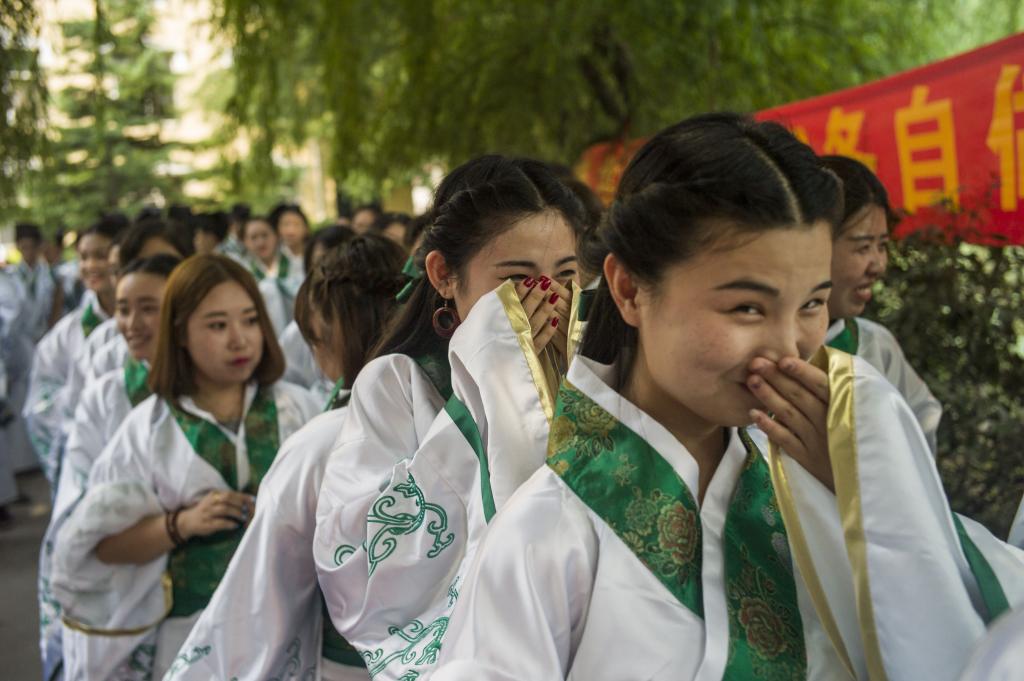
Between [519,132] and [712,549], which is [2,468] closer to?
[519,132]

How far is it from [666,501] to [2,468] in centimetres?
668

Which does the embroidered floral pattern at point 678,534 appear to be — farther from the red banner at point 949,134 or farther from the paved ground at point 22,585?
the paved ground at point 22,585

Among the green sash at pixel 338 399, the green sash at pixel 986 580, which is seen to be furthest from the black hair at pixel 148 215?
the green sash at pixel 986 580

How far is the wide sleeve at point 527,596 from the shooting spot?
1277 mm

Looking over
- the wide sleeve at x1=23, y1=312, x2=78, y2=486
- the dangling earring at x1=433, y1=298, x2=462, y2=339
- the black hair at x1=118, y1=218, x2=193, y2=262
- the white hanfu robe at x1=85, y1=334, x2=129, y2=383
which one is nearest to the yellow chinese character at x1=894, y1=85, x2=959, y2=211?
the dangling earring at x1=433, y1=298, x2=462, y2=339

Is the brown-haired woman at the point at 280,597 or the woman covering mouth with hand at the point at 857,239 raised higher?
the woman covering mouth with hand at the point at 857,239

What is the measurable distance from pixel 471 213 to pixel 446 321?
220mm

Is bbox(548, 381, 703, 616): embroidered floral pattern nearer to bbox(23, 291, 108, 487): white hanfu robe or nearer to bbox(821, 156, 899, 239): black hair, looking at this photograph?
bbox(821, 156, 899, 239): black hair

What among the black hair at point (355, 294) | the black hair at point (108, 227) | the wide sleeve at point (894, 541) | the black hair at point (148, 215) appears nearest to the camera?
the wide sleeve at point (894, 541)

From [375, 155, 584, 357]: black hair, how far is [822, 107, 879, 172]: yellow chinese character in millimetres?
2206

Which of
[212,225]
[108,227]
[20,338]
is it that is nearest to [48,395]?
[108,227]

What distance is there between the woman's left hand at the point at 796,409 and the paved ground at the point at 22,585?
3845 millimetres

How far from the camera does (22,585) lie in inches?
221

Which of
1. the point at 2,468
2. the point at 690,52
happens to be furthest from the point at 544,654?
the point at 2,468
